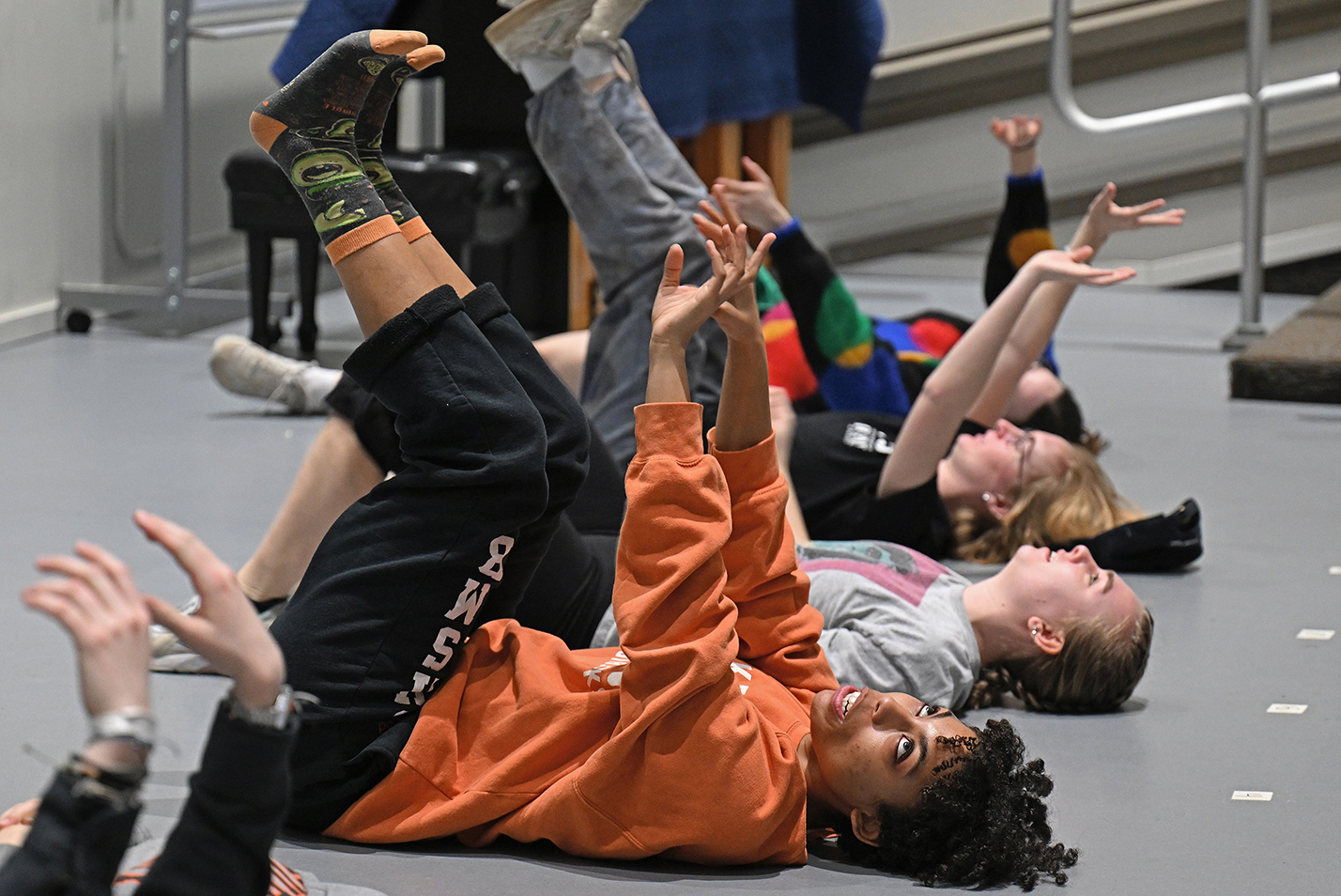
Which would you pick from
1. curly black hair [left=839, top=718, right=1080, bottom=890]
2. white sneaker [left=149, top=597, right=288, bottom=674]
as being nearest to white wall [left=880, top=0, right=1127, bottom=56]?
white sneaker [left=149, top=597, right=288, bottom=674]

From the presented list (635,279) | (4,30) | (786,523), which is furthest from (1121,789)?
(4,30)

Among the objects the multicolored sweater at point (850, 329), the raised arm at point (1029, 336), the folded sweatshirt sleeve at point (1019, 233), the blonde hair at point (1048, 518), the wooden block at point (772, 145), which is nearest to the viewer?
the blonde hair at point (1048, 518)

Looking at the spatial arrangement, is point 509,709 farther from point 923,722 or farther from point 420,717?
point 923,722

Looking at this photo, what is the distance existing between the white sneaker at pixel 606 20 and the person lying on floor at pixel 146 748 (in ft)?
4.72

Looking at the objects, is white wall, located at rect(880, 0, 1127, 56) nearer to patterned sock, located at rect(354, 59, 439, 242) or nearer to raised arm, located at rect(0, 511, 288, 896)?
patterned sock, located at rect(354, 59, 439, 242)

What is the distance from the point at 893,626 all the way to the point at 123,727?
103cm

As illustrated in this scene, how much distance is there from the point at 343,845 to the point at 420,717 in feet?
0.46

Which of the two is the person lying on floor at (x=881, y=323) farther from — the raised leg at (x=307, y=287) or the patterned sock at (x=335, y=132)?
the raised leg at (x=307, y=287)

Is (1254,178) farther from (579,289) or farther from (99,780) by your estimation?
(99,780)

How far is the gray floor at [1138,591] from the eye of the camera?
146 cm

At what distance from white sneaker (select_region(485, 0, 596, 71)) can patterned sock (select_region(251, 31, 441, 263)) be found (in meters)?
0.59

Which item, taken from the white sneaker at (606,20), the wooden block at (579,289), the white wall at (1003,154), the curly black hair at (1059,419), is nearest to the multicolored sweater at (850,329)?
the curly black hair at (1059,419)

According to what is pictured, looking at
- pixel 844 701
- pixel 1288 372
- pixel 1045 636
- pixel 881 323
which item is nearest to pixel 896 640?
pixel 1045 636

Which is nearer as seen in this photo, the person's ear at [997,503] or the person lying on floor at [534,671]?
the person lying on floor at [534,671]
